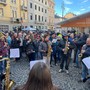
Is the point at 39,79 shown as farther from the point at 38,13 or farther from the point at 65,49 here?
the point at 38,13

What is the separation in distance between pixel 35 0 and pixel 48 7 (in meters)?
10.9

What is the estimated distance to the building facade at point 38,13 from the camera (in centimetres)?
4653

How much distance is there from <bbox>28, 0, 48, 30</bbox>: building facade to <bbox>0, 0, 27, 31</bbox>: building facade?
461 cm

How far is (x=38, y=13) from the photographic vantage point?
2030 inches

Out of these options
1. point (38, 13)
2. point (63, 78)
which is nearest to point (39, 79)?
point (63, 78)

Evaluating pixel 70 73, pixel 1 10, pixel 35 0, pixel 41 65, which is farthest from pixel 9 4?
pixel 41 65

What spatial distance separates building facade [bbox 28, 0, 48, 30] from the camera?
46531mm

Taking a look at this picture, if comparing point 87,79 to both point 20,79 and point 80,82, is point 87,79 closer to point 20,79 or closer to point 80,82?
point 80,82

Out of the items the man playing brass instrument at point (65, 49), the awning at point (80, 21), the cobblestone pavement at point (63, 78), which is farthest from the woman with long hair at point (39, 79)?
the awning at point (80, 21)

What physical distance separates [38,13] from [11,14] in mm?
16241

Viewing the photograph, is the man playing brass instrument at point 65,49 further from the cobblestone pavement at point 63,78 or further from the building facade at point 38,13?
the building facade at point 38,13

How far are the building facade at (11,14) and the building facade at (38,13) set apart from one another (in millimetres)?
4609

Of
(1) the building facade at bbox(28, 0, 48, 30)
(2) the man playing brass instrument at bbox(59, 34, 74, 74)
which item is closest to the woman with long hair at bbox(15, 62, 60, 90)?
(2) the man playing brass instrument at bbox(59, 34, 74, 74)

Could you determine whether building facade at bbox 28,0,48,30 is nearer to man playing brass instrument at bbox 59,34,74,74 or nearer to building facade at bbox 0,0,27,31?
building facade at bbox 0,0,27,31
